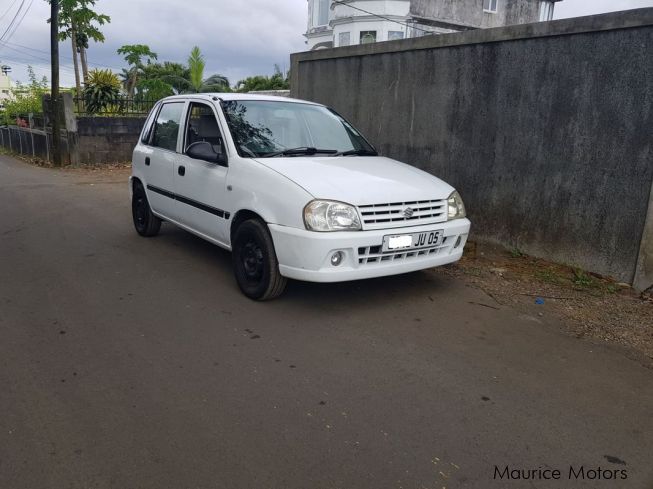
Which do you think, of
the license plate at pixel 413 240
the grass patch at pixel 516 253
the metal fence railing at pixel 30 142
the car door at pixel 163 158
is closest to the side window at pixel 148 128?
the car door at pixel 163 158

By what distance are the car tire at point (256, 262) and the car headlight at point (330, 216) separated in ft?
1.58

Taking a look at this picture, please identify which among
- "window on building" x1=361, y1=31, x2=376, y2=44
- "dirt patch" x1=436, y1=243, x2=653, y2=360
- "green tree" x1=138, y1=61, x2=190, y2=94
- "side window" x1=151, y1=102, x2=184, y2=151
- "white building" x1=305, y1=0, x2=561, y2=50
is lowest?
"dirt patch" x1=436, y1=243, x2=653, y2=360

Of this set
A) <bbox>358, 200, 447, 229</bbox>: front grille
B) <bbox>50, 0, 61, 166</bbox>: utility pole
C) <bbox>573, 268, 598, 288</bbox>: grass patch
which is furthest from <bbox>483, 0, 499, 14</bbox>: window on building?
<bbox>358, 200, 447, 229</bbox>: front grille

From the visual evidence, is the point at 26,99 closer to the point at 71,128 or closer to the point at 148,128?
the point at 71,128

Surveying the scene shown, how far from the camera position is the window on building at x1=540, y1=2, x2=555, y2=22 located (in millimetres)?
31450

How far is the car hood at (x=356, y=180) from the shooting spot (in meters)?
4.34

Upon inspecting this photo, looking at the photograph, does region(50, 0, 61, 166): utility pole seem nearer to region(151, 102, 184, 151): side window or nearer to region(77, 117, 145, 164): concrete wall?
region(77, 117, 145, 164): concrete wall

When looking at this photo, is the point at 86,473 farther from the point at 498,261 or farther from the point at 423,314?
the point at 498,261

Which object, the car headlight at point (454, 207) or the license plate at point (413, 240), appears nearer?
the license plate at point (413, 240)

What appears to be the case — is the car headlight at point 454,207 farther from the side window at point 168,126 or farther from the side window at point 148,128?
the side window at point 148,128

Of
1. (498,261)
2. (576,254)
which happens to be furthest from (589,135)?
(498,261)

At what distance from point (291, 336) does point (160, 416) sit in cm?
128

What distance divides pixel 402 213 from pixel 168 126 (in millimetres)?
3130

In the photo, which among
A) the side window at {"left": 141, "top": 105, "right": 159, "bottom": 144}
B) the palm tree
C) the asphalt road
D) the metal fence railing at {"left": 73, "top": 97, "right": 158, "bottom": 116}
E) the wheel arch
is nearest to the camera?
the asphalt road
